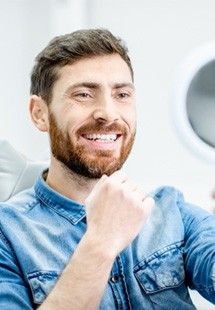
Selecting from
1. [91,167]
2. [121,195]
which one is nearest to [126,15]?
[91,167]

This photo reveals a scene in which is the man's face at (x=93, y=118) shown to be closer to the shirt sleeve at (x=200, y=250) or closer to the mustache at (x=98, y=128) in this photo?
the mustache at (x=98, y=128)

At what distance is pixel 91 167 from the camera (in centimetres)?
118

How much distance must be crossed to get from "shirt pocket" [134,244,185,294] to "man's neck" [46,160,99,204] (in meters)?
0.21

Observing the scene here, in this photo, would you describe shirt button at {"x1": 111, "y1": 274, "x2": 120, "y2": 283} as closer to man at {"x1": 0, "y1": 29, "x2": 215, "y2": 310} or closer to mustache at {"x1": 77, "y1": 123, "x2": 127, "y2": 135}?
man at {"x1": 0, "y1": 29, "x2": 215, "y2": 310}

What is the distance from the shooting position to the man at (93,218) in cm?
97

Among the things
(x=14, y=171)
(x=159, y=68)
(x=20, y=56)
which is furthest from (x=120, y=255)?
(x=20, y=56)

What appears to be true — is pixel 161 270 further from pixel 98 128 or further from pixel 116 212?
pixel 98 128

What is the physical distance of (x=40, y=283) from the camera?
40.7 inches

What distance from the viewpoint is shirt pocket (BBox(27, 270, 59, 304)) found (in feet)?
3.39

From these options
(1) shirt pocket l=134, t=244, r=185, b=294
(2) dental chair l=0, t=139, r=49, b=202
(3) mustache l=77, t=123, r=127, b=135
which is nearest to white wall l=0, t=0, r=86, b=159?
(2) dental chair l=0, t=139, r=49, b=202

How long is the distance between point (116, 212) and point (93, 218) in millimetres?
44

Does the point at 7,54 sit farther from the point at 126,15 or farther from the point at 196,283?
the point at 196,283

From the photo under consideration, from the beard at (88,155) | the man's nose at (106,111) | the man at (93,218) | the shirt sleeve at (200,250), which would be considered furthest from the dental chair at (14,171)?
the shirt sleeve at (200,250)

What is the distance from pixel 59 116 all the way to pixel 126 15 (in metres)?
1.00
